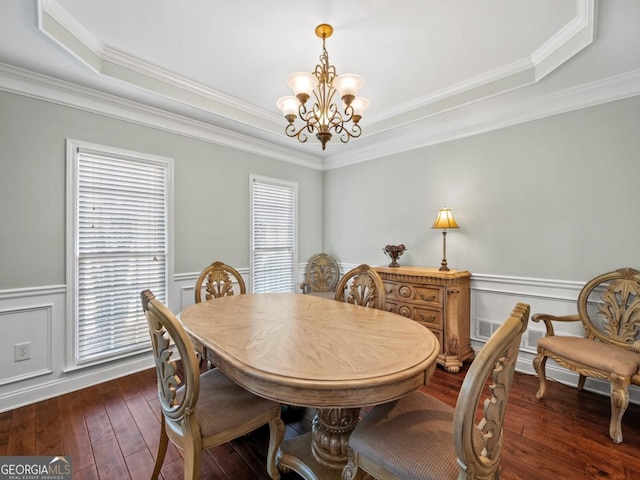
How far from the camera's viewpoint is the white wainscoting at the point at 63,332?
232 cm

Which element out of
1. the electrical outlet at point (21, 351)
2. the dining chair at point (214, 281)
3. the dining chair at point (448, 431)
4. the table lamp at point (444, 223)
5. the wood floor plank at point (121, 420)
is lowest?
the wood floor plank at point (121, 420)

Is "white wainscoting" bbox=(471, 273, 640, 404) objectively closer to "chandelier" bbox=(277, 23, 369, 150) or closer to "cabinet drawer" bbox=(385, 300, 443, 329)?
"cabinet drawer" bbox=(385, 300, 443, 329)

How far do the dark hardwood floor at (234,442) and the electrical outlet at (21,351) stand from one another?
0.38 metres

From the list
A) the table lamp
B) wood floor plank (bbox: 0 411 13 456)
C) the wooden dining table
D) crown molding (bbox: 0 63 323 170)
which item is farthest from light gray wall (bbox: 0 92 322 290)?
the table lamp

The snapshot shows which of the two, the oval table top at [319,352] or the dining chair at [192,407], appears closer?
the oval table top at [319,352]

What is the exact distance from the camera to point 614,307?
2400 millimetres

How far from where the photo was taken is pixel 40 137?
96.1 inches

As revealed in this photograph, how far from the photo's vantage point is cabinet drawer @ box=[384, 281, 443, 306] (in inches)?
120

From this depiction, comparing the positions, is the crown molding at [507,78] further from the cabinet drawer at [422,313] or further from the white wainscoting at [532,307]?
the cabinet drawer at [422,313]

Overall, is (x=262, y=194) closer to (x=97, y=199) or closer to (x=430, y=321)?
(x=97, y=199)

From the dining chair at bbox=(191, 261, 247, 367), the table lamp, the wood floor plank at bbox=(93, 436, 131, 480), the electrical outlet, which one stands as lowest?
the wood floor plank at bbox=(93, 436, 131, 480)

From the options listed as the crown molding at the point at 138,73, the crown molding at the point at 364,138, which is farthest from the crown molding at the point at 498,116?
the crown molding at the point at 138,73

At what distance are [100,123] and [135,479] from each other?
9.26 feet

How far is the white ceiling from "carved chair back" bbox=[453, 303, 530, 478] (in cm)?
202
